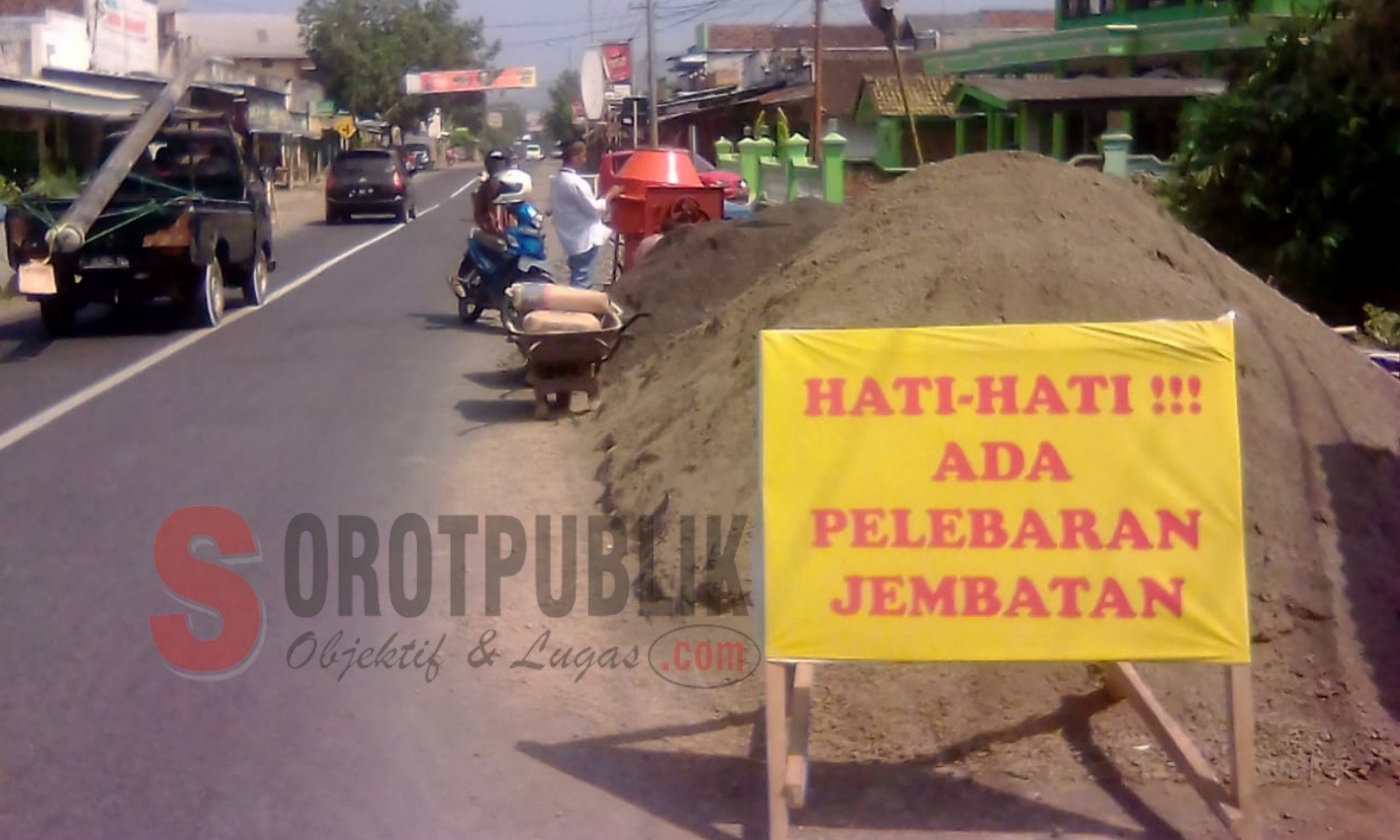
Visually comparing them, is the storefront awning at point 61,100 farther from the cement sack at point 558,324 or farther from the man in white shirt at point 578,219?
the cement sack at point 558,324

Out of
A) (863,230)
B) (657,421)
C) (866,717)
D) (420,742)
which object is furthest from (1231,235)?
(420,742)

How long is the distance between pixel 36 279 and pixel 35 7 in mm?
34541

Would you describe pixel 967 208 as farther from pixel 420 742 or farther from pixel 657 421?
pixel 420 742

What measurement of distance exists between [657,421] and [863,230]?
5.32 ft

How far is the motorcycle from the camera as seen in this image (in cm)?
1341

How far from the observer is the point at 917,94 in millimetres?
37281

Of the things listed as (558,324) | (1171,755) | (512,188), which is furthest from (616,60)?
(1171,755)

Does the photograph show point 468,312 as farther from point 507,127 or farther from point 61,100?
point 507,127

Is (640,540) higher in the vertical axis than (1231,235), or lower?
lower

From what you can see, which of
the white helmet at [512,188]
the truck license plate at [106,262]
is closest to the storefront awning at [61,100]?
the truck license plate at [106,262]

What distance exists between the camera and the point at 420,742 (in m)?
5.11

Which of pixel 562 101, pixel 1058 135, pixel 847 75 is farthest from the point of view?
pixel 562 101

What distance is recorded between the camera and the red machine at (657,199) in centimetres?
1537

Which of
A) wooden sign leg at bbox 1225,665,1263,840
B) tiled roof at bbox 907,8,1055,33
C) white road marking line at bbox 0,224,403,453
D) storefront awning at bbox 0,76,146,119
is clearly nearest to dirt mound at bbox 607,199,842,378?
white road marking line at bbox 0,224,403,453
